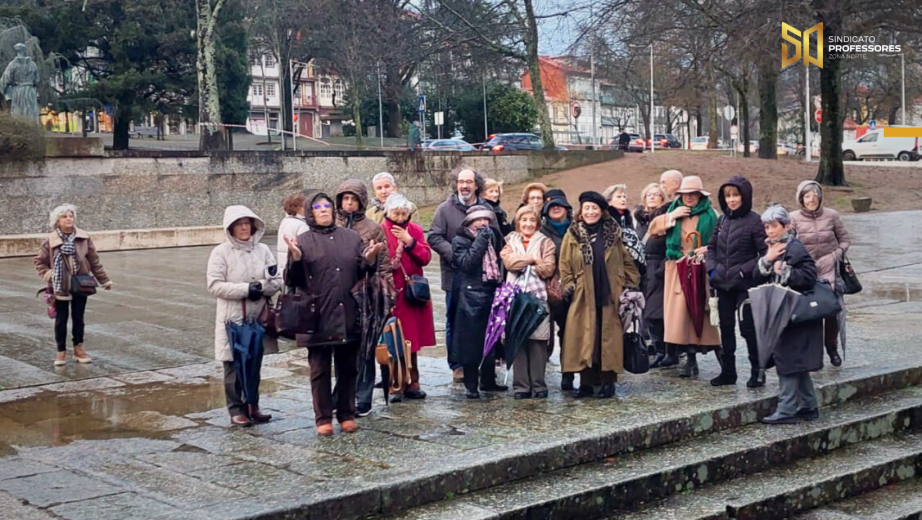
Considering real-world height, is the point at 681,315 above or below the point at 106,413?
above

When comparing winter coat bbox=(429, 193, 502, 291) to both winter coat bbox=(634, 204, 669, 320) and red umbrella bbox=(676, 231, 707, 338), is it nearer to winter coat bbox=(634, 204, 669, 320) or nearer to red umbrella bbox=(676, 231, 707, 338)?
winter coat bbox=(634, 204, 669, 320)

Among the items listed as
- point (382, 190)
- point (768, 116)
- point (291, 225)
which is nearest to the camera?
point (382, 190)

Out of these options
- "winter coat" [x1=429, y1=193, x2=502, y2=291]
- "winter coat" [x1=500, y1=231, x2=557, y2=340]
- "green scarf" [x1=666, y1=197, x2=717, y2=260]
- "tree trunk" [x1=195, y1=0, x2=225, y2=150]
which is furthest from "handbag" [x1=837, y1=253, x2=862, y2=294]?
"tree trunk" [x1=195, y1=0, x2=225, y2=150]

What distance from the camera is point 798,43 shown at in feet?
85.3

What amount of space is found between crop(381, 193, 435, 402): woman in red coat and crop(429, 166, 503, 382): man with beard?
0.49 ft

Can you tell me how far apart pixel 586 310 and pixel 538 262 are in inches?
19.1

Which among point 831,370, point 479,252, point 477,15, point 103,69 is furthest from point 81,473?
point 103,69

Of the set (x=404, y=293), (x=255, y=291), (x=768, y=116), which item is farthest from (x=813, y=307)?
(x=768, y=116)

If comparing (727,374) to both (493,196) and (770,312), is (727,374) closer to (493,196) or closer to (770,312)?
(770,312)

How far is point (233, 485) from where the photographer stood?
5602mm

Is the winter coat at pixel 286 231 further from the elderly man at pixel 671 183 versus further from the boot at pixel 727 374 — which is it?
the boot at pixel 727 374

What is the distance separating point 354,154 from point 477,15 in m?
8.48

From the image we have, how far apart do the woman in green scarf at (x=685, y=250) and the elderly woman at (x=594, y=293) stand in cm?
68

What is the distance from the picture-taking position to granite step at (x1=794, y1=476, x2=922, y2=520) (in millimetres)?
6129
